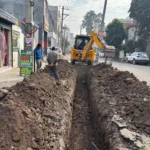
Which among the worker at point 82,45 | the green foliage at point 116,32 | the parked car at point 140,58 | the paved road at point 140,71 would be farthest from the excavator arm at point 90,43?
the green foliage at point 116,32

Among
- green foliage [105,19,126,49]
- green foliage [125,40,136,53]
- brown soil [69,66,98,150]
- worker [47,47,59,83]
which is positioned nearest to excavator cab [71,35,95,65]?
worker [47,47,59,83]

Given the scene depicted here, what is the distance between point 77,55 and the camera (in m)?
16.9

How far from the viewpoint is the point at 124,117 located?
5453mm

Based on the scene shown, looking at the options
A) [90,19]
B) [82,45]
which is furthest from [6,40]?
[90,19]

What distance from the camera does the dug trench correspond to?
418 centimetres

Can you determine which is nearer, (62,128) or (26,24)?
(62,128)

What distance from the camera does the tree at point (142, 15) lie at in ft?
98.4

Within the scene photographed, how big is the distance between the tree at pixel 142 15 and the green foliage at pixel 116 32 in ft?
17.1

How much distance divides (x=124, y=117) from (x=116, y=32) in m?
34.0

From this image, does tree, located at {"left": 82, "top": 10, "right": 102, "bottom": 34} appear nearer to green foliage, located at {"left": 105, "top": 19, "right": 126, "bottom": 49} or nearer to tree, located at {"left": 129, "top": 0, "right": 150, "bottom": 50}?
green foliage, located at {"left": 105, "top": 19, "right": 126, "bottom": 49}

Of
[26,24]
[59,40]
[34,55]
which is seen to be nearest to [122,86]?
[34,55]

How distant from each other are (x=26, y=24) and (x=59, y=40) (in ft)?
139

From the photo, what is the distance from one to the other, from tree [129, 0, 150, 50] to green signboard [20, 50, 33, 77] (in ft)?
79.7

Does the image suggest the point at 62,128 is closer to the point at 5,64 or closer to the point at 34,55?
the point at 34,55
